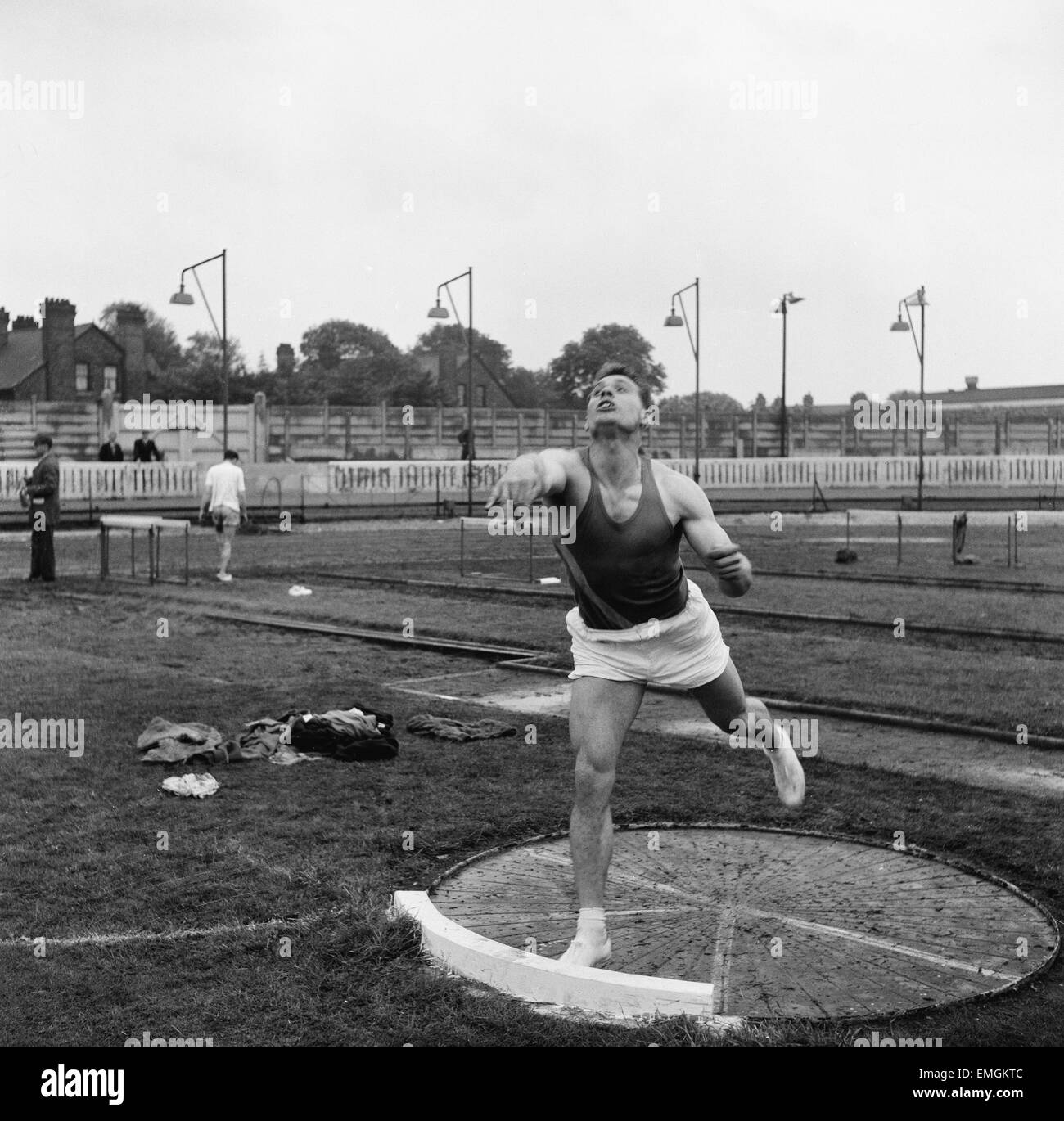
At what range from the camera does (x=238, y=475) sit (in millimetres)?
22500

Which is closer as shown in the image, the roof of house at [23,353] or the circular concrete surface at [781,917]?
the circular concrete surface at [781,917]

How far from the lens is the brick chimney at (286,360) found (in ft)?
304

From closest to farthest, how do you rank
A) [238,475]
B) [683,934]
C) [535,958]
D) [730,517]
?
[535,958]
[683,934]
[238,475]
[730,517]

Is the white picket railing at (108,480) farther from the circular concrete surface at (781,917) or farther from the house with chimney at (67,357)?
the house with chimney at (67,357)

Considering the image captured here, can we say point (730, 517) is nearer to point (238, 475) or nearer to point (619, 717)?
point (238, 475)

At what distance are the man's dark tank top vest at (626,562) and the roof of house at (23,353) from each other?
74.1m

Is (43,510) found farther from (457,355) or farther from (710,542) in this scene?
(457,355)

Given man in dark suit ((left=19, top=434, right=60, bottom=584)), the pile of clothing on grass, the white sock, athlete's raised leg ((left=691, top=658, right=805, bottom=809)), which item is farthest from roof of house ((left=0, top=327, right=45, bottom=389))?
the white sock

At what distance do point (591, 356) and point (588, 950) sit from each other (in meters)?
96.4

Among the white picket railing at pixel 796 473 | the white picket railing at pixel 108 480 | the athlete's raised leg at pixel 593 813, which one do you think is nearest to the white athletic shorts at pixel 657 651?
the athlete's raised leg at pixel 593 813

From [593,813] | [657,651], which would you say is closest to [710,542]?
[657,651]

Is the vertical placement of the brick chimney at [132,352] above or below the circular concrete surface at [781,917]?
above
